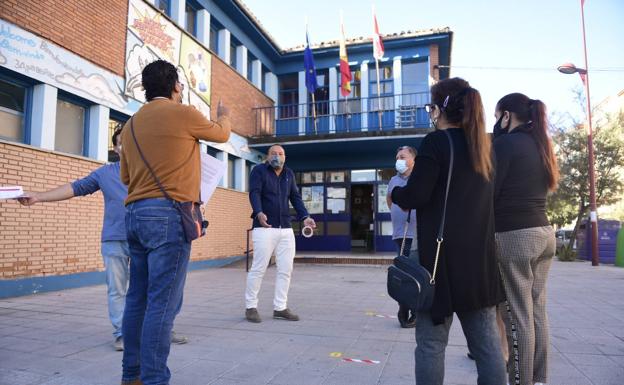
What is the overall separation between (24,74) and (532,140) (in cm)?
732

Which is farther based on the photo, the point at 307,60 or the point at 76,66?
the point at 307,60

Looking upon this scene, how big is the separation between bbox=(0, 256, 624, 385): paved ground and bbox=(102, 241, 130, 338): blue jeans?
11.4 inches

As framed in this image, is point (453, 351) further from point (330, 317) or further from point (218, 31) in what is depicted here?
point (218, 31)

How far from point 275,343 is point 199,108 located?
346 inches

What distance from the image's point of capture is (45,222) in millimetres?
6980

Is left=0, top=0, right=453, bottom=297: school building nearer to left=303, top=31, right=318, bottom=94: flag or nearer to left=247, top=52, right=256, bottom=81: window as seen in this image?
left=247, top=52, right=256, bottom=81: window

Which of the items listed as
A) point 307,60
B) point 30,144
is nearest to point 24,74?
point 30,144

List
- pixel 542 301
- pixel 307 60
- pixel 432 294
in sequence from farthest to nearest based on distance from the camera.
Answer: pixel 307 60 → pixel 542 301 → pixel 432 294

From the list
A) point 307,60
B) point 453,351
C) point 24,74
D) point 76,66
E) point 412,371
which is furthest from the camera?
point 307,60

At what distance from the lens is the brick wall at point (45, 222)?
6371 mm

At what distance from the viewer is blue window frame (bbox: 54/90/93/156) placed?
7.72 metres

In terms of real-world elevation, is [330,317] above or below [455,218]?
below

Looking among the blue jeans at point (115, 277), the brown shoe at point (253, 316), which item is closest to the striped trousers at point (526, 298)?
the brown shoe at point (253, 316)

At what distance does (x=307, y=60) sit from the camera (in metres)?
15.2
